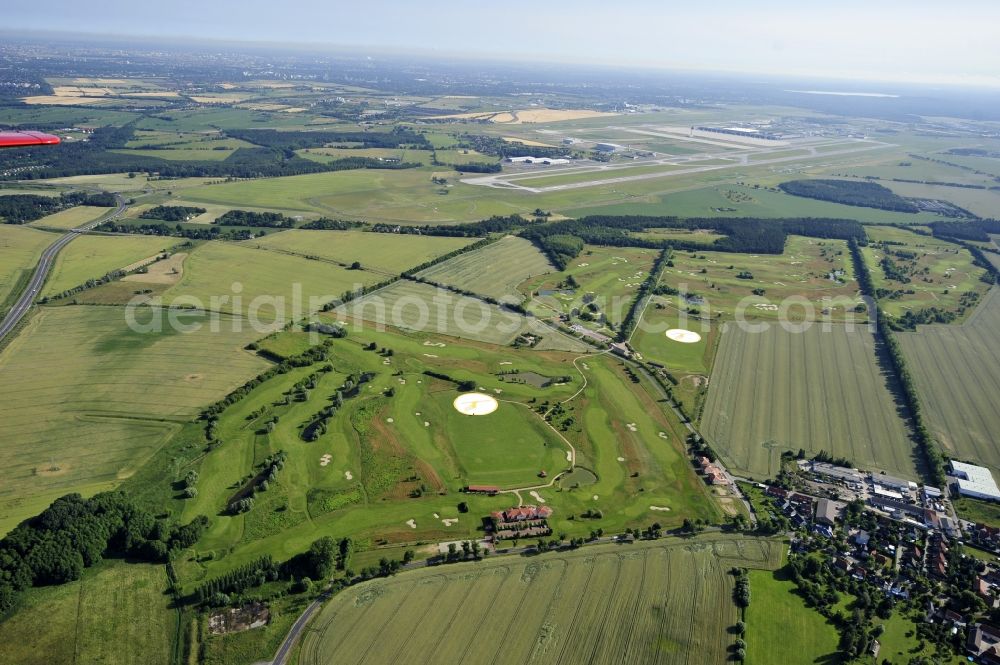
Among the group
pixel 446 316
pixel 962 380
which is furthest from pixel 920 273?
pixel 446 316

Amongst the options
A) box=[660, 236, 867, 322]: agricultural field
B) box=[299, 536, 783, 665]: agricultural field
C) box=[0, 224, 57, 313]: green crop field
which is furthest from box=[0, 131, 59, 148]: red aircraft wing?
box=[660, 236, 867, 322]: agricultural field

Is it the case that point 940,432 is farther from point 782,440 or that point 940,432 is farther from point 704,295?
point 704,295

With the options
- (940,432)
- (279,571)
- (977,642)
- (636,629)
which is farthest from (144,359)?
(940,432)

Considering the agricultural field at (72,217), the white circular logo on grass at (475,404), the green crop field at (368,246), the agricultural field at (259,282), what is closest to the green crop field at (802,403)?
the white circular logo on grass at (475,404)

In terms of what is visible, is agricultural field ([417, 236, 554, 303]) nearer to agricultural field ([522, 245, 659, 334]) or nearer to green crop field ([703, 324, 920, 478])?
agricultural field ([522, 245, 659, 334])

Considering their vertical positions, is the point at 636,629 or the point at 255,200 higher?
the point at 255,200

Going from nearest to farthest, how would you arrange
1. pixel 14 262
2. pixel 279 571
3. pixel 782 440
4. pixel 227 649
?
pixel 227 649 → pixel 279 571 → pixel 782 440 → pixel 14 262

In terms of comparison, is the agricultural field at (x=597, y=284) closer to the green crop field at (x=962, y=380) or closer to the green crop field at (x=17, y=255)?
the green crop field at (x=962, y=380)
